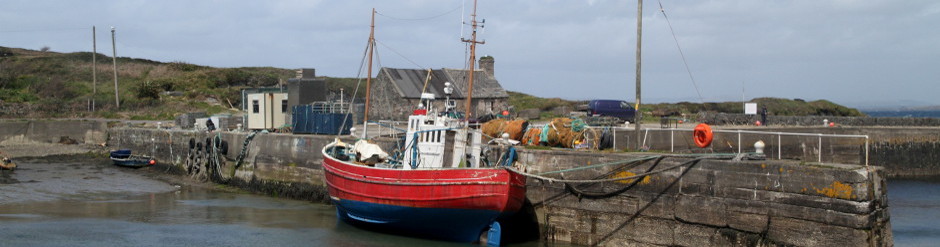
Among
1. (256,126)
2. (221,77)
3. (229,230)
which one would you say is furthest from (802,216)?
(221,77)

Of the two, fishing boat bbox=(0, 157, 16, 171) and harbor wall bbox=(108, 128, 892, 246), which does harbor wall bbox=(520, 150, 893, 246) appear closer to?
harbor wall bbox=(108, 128, 892, 246)

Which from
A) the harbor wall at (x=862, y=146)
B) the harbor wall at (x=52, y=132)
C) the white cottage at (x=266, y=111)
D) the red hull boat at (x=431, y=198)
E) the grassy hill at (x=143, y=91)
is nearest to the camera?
the red hull boat at (x=431, y=198)

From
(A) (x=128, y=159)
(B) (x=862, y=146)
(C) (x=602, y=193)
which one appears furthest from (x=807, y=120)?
(A) (x=128, y=159)

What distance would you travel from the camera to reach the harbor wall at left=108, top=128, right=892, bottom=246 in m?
13.4

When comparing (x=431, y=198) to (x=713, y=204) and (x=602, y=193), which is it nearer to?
(x=602, y=193)

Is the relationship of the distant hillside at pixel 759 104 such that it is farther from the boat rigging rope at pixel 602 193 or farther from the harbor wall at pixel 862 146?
the boat rigging rope at pixel 602 193

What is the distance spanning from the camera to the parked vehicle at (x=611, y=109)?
36688 millimetres

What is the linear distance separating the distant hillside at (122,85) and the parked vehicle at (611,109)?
15050 mm

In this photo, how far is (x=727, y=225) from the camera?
1484 cm

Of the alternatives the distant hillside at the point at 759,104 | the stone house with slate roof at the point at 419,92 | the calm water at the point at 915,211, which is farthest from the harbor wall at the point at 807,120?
the distant hillside at the point at 759,104

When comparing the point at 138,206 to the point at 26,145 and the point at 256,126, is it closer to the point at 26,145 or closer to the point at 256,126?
the point at 256,126

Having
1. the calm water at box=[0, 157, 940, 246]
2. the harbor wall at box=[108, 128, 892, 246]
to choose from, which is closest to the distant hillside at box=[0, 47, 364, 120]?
the calm water at box=[0, 157, 940, 246]

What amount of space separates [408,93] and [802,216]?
2786 cm

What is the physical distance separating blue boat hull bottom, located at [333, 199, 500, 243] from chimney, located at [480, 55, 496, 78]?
25.0 meters
